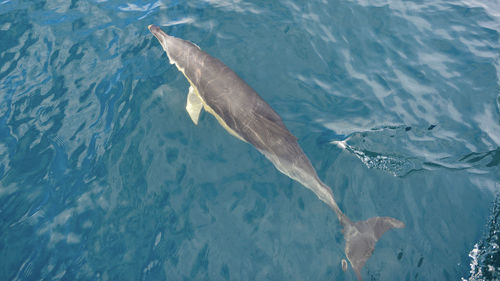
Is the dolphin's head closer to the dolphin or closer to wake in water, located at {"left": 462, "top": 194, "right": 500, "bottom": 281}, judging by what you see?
the dolphin

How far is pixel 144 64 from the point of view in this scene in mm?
Result: 7832

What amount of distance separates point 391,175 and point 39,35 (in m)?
9.51

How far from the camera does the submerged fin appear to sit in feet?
21.6

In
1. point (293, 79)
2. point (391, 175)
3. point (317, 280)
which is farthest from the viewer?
point (293, 79)

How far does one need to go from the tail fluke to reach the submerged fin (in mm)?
3721

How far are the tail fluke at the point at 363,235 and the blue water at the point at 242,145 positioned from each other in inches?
7.8

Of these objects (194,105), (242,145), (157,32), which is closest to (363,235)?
(242,145)

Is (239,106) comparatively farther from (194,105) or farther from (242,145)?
(194,105)

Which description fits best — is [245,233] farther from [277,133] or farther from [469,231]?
[469,231]

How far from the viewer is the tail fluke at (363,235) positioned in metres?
4.93

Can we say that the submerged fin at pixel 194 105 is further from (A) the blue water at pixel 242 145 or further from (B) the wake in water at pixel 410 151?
(B) the wake in water at pixel 410 151

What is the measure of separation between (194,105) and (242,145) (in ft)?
4.79

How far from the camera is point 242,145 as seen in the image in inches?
250

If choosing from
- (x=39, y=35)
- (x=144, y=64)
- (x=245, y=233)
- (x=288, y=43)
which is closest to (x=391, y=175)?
(x=245, y=233)
